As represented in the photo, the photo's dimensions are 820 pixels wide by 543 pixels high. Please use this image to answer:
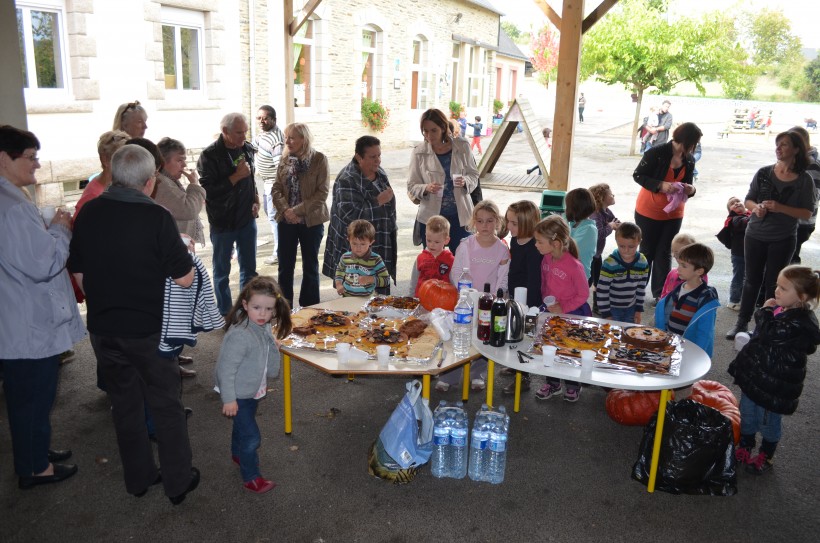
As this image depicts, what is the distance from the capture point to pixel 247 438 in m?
3.55

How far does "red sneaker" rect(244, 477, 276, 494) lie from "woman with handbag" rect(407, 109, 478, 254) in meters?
3.11

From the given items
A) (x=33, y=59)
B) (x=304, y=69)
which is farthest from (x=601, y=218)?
(x=304, y=69)

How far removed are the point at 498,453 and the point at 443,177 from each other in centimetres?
303

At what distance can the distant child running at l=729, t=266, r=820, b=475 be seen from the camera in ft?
12.1

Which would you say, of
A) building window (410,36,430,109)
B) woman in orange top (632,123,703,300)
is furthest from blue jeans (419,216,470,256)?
building window (410,36,430,109)

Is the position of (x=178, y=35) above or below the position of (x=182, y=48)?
above

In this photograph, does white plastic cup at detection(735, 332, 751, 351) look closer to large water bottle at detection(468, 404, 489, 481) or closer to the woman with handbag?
large water bottle at detection(468, 404, 489, 481)

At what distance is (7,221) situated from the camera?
3162 millimetres

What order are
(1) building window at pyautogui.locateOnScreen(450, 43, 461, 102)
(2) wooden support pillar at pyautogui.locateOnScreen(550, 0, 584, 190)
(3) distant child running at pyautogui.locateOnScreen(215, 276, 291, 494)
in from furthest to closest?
1. (1) building window at pyautogui.locateOnScreen(450, 43, 461, 102)
2. (2) wooden support pillar at pyautogui.locateOnScreen(550, 0, 584, 190)
3. (3) distant child running at pyautogui.locateOnScreen(215, 276, 291, 494)

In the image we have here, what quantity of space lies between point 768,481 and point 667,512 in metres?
0.82

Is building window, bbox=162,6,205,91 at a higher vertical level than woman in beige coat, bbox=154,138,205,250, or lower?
higher

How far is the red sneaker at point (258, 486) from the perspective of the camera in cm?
368

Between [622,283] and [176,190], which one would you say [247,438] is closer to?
[176,190]

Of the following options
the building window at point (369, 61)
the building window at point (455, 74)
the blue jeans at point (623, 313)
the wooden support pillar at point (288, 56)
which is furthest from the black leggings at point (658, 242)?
the building window at point (455, 74)
